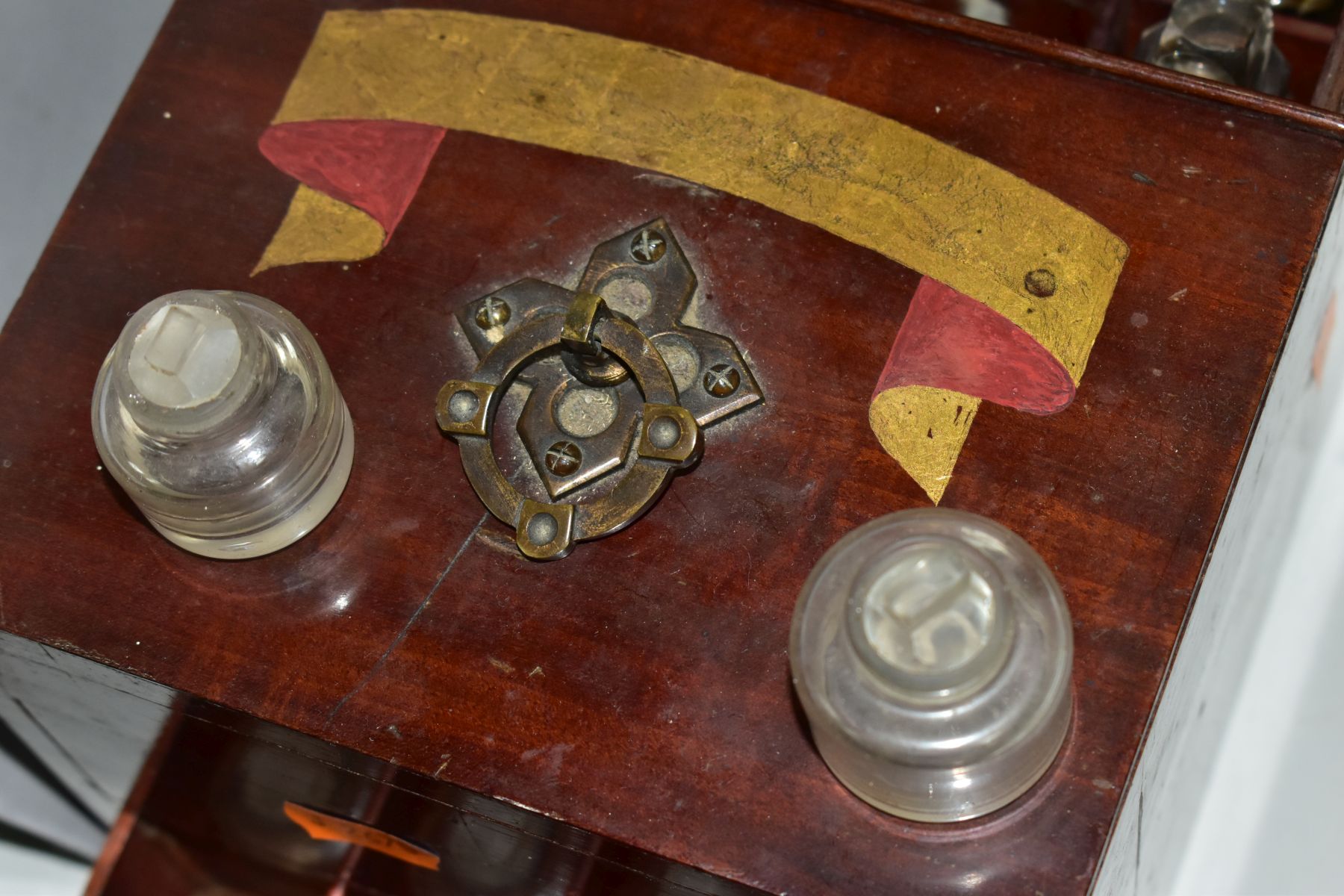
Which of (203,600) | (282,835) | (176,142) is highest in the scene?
(176,142)

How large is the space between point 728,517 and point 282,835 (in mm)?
645

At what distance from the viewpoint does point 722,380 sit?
979 mm

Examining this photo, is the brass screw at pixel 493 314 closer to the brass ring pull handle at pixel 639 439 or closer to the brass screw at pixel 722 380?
the brass ring pull handle at pixel 639 439

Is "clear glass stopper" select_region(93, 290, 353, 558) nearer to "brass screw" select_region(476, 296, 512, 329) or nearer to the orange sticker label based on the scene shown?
"brass screw" select_region(476, 296, 512, 329)

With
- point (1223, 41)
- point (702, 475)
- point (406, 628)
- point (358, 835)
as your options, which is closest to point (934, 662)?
point (702, 475)

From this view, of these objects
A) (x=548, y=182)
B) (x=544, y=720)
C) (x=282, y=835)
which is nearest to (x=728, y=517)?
(x=544, y=720)

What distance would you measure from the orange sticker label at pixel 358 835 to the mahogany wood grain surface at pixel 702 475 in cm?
28

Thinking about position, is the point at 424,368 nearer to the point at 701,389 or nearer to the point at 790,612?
the point at 701,389

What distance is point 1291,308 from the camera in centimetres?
96

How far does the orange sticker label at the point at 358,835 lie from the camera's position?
1.18m

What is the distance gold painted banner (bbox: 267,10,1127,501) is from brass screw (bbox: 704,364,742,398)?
98 mm

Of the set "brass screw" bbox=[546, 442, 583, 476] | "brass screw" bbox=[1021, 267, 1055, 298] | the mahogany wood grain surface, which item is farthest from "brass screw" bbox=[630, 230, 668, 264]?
"brass screw" bbox=[1021, 267, 1055, 298]

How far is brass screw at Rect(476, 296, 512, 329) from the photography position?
3.33 feet

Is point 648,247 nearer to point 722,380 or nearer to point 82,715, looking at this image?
point 722,380
